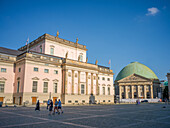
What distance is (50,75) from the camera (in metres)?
46.8

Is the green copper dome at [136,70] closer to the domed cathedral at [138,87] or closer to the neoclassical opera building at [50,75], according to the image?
the domed cathedral at [138,87]

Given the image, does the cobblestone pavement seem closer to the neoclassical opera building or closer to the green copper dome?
the neoclassical opera building

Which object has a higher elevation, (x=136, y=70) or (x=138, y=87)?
(x=136, y=70)

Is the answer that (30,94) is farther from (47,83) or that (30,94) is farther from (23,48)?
(23,48)

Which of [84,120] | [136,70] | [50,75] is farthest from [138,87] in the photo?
[84,120]

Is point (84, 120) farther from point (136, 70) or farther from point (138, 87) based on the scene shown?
point (136, 70)

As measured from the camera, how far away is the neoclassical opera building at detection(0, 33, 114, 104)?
4184 centimetres

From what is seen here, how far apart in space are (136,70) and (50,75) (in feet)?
348

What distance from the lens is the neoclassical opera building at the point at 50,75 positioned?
41.8m

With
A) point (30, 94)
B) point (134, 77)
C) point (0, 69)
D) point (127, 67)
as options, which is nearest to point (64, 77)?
point (30, 94)

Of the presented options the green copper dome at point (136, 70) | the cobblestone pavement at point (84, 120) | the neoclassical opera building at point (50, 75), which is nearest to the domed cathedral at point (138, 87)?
the green copper dome at point (136, 70)

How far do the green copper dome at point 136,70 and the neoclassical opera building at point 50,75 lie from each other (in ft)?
263

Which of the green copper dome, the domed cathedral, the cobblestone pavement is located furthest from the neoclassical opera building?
the green copper dome

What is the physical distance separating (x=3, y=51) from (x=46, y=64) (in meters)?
11.8
